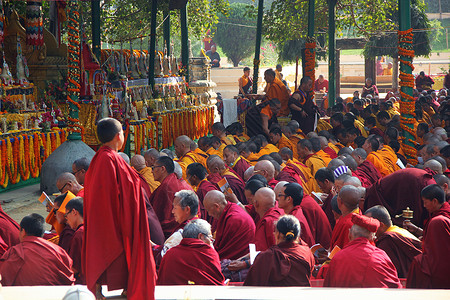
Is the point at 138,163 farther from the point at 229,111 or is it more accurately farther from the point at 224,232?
the point at 229,111

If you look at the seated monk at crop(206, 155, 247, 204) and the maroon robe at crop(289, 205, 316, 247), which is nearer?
the maroon robe at crop(289, 205, 316, 247)

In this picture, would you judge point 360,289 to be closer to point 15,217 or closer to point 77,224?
point 77,224

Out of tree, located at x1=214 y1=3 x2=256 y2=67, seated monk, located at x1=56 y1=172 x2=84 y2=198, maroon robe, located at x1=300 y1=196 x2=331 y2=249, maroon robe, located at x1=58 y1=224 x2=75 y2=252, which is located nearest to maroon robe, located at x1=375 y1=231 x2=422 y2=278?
maroon robe, located at x1=300 y1=196 x2=331 y2=249

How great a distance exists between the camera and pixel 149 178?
858 centimetres

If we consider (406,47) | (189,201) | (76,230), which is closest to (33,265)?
(76,230)

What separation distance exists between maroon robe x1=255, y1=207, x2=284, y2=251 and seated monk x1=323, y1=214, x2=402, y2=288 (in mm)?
1041

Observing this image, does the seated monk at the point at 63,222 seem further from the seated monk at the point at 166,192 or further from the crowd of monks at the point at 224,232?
the seated monk at the point at 166,192

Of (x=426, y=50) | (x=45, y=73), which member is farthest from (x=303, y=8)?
(x=45, y=73)

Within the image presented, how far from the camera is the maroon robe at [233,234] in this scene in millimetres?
6418

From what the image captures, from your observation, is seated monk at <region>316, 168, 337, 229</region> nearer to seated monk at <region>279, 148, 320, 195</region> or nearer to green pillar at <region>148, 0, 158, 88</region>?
seated monk at <region>279, 148, 320, 195</region>

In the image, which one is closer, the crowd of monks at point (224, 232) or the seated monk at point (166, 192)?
the crowd of monks at point (224, 232)

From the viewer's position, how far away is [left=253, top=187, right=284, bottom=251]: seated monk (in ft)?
20.5

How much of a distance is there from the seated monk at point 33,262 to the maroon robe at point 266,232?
1790 mm

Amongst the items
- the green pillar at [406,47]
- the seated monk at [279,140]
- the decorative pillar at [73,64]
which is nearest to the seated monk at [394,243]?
the green pillar at [406,47]
